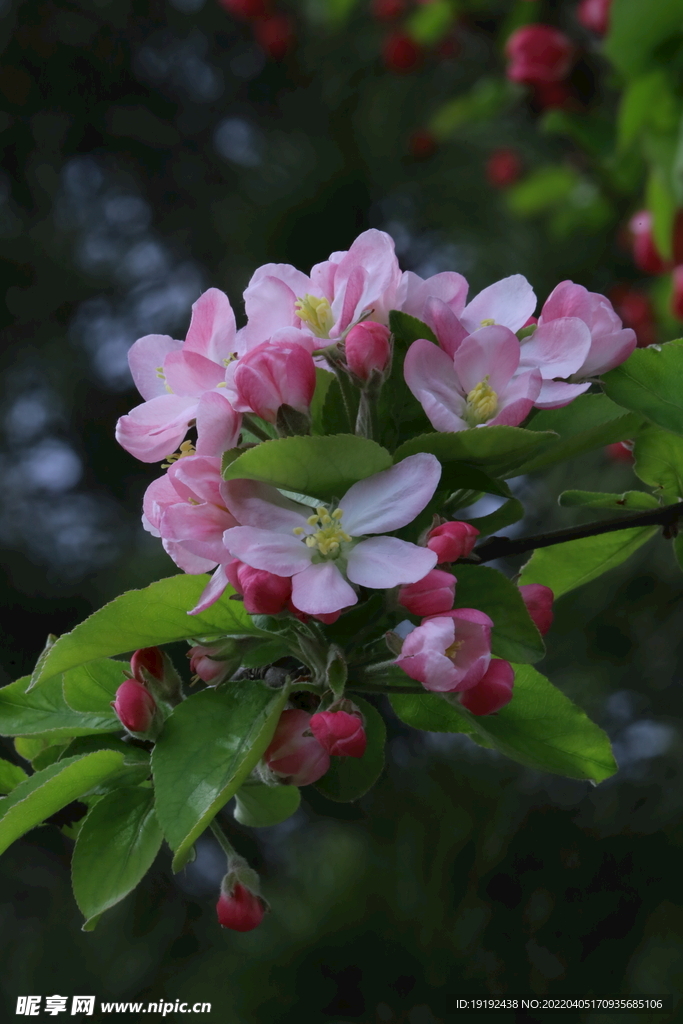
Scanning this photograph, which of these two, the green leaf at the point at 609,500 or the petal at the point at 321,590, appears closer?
the petal at the point at 321,590

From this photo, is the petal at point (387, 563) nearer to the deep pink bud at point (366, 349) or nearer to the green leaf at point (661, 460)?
the deep pink bud at point (366, 349)

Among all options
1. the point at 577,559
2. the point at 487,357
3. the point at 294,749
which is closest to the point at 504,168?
the point at 577,559

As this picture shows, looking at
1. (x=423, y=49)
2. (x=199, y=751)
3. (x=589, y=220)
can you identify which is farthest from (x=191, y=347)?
(x=423, y=49)

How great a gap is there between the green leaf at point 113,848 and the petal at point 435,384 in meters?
0.28

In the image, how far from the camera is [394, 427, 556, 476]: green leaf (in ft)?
1.40

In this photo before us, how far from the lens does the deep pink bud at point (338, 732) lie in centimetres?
44

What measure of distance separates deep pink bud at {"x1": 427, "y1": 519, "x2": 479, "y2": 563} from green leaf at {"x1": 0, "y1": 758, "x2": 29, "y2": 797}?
35cm

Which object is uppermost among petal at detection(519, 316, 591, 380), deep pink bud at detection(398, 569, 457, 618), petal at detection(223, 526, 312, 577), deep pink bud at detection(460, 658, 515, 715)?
petal at detection(519, 316, 591, 380)

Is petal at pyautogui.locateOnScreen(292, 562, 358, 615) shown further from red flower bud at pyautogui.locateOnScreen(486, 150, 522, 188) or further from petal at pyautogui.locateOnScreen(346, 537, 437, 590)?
red flower bud at pyautogui.locateOnScreen(486, 150, 522, 188)

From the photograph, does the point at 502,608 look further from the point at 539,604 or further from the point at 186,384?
the point at 186,384

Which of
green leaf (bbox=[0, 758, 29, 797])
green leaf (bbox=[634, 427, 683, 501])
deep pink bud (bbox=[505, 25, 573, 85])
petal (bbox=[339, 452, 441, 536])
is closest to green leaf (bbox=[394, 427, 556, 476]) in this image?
petal (bbox=[339, 452, 441, 536])

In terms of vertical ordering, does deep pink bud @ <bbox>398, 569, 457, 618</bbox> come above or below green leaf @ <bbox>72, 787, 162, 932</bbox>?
above

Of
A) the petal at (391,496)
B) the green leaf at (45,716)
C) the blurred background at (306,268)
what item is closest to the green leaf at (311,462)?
the petal at (391,496)

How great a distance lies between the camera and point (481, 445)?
1.43 ft
